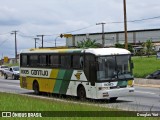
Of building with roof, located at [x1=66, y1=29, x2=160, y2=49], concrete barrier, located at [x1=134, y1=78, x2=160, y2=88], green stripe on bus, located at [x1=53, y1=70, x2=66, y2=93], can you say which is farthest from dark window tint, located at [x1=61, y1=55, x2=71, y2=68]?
building with roof, located at [x1=66, y1=29, x2=160, y2=49]

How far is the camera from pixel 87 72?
2172cm

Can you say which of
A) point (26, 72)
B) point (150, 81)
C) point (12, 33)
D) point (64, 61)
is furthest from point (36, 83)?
point (12, 33)

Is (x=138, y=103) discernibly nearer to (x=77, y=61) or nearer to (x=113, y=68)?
(x=113, y=68)

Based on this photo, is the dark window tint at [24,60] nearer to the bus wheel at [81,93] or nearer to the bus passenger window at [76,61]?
the bus passenger window at [76,61]

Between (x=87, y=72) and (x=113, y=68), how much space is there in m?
1.41

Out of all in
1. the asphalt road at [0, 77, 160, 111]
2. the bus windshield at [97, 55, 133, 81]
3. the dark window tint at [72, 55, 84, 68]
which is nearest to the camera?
the asphalt road at [0, 77, 160, 111]

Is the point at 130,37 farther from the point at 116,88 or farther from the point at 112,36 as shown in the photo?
the point at 116,88

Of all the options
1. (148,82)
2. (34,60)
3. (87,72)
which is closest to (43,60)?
(34,60)

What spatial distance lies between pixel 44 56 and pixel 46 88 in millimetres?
1921

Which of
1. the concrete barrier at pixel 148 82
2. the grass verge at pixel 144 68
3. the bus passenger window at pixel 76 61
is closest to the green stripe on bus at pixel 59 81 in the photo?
the bus passenger window at pixel 76 61

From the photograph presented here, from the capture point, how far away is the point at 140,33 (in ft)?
513

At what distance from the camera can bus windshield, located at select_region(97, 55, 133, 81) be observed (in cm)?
2106

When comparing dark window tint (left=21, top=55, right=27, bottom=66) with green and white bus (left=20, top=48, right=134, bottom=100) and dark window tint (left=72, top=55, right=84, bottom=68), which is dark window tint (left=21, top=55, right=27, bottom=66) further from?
dark window tint (left=72, top=55, right=84, bottom=68)

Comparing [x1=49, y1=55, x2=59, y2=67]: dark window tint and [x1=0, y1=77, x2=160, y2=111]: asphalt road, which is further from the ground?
[x1=49, y1=55, x2=59, y2=67]: dark window tint
